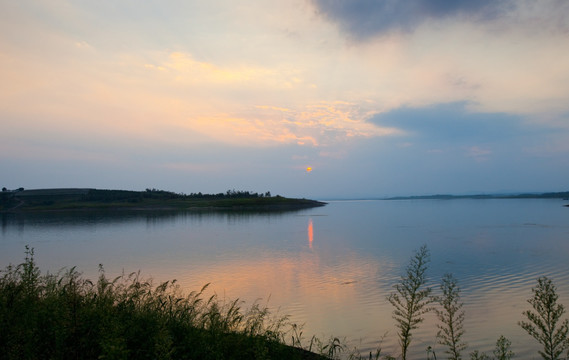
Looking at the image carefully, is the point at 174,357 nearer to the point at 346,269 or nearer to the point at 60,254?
Result: the point at 346,269

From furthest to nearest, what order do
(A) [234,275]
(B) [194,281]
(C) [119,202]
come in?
1. (C) [119,202]
2. (A) [234,275]
3. (B) [194,281]

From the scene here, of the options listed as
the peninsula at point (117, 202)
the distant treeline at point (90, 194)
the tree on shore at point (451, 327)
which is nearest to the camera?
the tree on shore at point (451, 327)

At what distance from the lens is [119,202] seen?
156375 mm

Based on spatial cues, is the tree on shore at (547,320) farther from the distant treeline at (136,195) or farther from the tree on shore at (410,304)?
the distant treeline at (136,195)

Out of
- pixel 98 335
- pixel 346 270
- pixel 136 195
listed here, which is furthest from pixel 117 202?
pixel 98 335

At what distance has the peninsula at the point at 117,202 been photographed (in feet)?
467

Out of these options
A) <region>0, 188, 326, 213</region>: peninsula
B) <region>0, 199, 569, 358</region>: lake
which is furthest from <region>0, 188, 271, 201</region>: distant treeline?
<region>0, 199, 569, 358</region>: lake

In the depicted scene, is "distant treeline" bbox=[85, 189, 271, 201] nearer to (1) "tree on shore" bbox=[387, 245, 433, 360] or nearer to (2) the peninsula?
(2) the peninsula

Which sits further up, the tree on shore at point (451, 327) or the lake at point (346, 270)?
the tree on shore at point (451, 327)

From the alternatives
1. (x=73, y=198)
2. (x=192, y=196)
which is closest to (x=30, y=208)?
(x=73, y=198)

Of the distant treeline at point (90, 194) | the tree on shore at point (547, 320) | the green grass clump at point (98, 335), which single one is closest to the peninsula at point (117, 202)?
the distant treeline at point (90, 194)

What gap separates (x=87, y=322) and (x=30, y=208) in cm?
15655

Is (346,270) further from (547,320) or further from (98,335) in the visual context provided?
(98,335)

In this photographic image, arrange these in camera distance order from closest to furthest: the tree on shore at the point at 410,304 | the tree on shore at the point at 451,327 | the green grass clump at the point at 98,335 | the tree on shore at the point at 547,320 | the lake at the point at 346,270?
the tree on shore at the point at 547,320
the tree on shore at the point at 451,327
the green grass clump at the point at 98,335
the tree on shore at the point at 410,304
the lake at the point at 346,270
